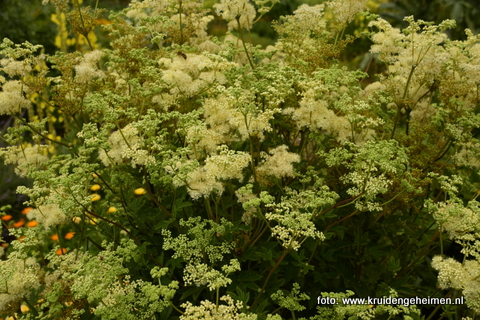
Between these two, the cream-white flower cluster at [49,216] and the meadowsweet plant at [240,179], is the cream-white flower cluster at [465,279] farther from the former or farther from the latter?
the cream-white flower cluster at [49,216]

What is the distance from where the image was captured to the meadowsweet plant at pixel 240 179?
6.98 feet

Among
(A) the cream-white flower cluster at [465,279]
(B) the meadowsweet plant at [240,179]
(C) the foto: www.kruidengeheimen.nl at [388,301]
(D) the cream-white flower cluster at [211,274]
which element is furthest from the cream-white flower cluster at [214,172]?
(A) the cream-white flower cluster at [465,279]

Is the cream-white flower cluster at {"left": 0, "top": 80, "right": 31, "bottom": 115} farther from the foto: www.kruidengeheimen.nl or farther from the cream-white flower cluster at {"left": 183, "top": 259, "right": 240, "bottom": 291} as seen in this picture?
the foto: www.kruidengeheimen.nl

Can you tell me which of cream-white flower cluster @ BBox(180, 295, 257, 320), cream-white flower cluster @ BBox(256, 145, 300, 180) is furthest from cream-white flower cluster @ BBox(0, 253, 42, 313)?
cream-white flower cluster @ BBox(256, 145, 300, 180)

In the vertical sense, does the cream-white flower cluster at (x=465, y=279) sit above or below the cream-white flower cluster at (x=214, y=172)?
below

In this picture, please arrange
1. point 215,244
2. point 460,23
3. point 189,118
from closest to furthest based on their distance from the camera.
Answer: point 189,118
point 215,244
point 460,23

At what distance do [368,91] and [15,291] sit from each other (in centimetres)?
281

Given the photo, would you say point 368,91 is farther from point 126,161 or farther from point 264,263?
point 126,161

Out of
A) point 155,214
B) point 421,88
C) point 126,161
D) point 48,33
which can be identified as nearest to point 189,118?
point 155,214

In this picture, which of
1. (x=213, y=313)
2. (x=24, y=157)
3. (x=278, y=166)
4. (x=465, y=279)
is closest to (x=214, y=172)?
(x=278, y=166)

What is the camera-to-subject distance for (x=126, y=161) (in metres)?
2.89

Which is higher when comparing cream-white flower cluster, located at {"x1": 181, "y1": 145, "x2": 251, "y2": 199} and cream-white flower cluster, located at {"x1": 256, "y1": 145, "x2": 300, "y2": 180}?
cream-white flower cluster, located at {"x1": 181, "y1": 145, "x2": 251, "y2": 199}

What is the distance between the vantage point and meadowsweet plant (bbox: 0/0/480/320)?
213 cm

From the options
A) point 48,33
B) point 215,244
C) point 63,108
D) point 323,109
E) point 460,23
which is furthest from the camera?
point 460,23
